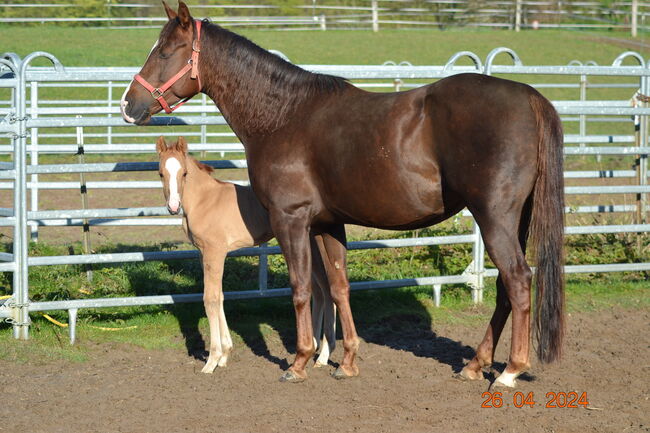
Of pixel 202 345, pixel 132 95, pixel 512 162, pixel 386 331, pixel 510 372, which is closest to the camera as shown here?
pixel 512 162

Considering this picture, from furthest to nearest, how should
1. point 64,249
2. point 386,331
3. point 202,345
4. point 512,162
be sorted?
1. point 64,249
2. point 386,331
3. point 202,345
4. point 512,162

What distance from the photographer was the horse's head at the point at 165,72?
16.4 feet

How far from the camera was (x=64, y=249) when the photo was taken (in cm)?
771

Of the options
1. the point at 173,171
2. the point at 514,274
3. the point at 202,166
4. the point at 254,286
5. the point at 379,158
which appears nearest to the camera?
the point at 514,274

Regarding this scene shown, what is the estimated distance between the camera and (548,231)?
441 cm

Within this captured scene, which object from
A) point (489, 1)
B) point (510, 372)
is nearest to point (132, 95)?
point (510, 372)

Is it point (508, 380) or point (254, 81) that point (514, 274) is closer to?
point (508, 380)

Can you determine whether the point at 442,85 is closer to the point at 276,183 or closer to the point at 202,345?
the point at 276,183

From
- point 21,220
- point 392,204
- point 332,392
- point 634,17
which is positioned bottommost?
point 332,392

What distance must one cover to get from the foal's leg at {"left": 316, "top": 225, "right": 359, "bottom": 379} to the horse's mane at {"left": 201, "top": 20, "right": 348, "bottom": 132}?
2.92ft

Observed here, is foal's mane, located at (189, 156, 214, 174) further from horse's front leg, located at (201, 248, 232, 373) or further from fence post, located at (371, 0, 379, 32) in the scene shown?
fence post, located at (371, 0, 379, 32)

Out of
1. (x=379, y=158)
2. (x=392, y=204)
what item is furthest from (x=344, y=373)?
(x=379, y=158)

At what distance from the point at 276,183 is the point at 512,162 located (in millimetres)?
1506

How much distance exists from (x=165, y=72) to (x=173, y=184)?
759mm
